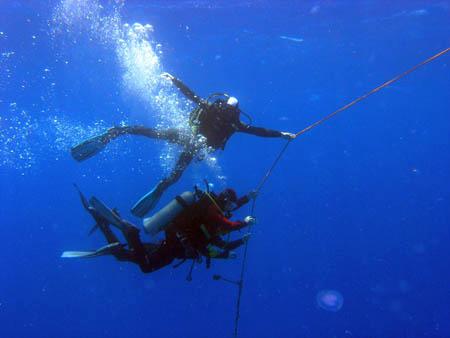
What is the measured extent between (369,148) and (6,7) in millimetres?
68906

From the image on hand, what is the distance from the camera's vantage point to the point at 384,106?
2100 inches

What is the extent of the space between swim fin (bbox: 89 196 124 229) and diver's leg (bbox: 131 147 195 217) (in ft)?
2.90

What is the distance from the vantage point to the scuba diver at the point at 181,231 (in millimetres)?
6660

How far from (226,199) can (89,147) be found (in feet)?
14.2

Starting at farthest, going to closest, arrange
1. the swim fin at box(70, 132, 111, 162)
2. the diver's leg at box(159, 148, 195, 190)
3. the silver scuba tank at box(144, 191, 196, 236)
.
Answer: the diver's leg at box(159, 148, 195, 190) < the swim fin at box(70, 132, 111, 162) < the silver scuba tank at box(144, 191, 196, 236)

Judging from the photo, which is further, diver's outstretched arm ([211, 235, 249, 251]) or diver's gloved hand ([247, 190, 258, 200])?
diver's gloved hand ([247, 190, 258, 200])

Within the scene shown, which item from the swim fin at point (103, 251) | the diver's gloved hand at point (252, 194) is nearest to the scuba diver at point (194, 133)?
the swim fin at point (103, 251)

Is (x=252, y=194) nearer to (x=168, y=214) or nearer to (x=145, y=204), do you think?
(x=168, y=214)

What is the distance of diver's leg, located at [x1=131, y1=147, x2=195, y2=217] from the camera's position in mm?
8156

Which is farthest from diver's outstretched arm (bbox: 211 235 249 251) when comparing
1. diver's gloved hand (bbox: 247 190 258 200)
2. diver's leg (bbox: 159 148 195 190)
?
diver's leg (bbox: 159 148 195 190)

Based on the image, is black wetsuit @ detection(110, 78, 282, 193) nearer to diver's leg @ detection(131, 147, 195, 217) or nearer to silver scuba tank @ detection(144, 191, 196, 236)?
diver's leg @ detection(131, 147, 195, 217)

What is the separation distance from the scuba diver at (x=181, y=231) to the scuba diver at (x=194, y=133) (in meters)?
0.96

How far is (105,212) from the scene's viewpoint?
7094 millimetres

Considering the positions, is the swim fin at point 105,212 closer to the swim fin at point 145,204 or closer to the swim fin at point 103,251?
the swim fin at point 103,251
